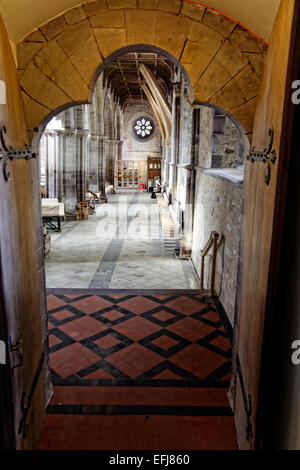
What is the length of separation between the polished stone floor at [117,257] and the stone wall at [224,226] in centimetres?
97

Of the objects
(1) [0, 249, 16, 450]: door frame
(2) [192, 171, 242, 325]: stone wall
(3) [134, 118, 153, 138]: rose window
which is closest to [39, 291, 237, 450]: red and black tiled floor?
→ (2) [192, 171, 242, 325]: stone wall

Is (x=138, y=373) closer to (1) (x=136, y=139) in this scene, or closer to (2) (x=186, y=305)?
(2) (x=186, y=305)

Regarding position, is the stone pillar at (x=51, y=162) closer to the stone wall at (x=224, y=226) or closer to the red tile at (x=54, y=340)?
the stone wall at (x=224, y=226)

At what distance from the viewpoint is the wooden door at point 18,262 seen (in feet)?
7.10

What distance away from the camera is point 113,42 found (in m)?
2.89

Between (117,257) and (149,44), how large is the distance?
23.1ft

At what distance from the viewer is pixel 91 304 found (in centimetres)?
560

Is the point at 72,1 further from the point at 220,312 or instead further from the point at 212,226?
the point at 212,226

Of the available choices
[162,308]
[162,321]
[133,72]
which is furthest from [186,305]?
[133,72]

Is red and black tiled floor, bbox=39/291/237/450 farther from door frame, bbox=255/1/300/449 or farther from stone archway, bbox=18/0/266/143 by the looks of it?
stone archway, bbox=18/0/266/143

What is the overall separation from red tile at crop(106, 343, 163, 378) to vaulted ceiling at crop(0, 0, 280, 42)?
325cm

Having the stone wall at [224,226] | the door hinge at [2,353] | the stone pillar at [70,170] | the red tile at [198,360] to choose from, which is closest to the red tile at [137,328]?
the red tile at [198,360]

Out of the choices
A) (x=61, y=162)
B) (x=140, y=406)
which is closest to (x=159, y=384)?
(x=140, y=406)

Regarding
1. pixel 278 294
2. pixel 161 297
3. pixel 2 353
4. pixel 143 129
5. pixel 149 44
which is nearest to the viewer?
pixel 278 294
